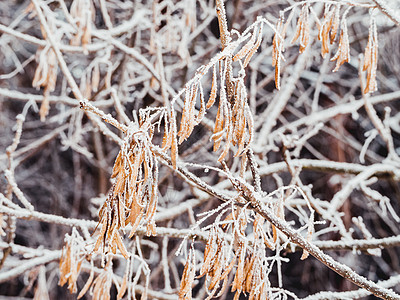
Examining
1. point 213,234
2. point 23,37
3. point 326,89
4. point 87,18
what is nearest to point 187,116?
point 213,234

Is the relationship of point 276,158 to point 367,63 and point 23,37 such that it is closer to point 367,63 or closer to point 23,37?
point 23,37

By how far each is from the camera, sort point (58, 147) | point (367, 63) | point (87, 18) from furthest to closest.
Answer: point (58, 147), point (87, 18), point (367, 63)

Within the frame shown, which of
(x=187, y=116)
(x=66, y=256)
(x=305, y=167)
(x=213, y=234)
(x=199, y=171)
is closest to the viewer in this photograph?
(x=187, y=116)

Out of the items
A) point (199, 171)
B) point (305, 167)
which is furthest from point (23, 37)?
point (199, 171)

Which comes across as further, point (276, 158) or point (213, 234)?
point (276, 158)

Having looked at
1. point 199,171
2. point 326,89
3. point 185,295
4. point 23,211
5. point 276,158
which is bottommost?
point 185,295

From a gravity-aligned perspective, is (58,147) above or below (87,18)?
above
